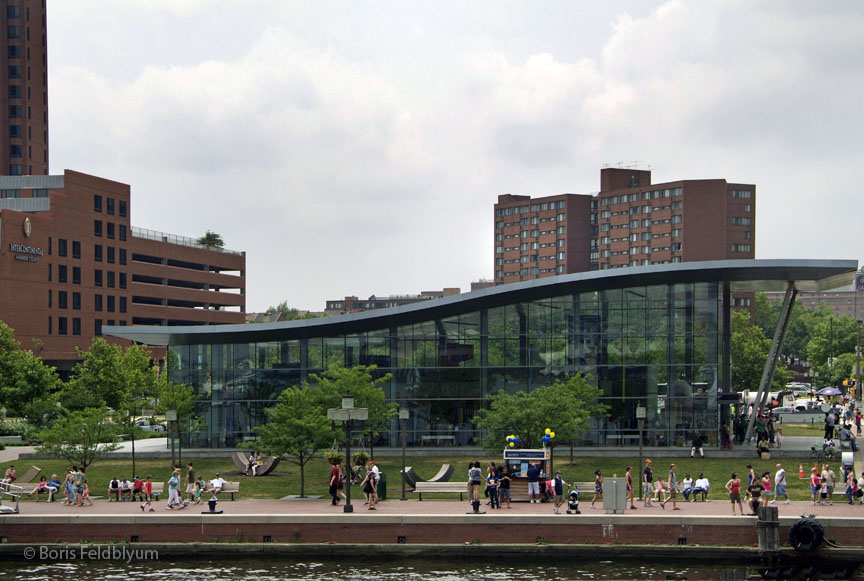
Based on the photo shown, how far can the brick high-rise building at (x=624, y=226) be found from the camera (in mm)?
143250

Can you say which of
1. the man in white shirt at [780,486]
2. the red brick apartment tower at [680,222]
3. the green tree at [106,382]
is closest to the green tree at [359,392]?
the man in white shirt at [780,486]

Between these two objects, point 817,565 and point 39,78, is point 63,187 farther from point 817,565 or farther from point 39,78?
point 817,565

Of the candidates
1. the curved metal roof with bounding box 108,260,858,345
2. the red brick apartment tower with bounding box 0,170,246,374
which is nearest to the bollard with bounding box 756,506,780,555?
the curved metal roof with bounding box 108,260,858,345

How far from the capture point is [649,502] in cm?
3459

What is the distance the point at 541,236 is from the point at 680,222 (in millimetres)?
25472

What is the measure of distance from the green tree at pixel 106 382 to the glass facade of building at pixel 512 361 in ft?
41.2

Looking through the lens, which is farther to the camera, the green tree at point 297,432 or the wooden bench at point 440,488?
the green tree at point 297,432

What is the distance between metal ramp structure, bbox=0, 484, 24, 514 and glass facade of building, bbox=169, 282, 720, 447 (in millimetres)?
17877

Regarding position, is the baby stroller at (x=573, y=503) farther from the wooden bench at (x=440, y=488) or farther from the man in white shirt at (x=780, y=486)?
the man in white shirt at (x=780, y=486)

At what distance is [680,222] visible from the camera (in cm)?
14500

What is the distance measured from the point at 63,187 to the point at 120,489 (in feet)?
252

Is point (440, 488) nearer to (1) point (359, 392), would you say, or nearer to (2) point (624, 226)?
(1) point (359, 392)

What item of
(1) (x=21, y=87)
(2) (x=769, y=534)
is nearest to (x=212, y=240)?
(1) (x=21, y=87)

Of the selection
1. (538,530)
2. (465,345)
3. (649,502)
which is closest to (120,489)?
(538,530)
